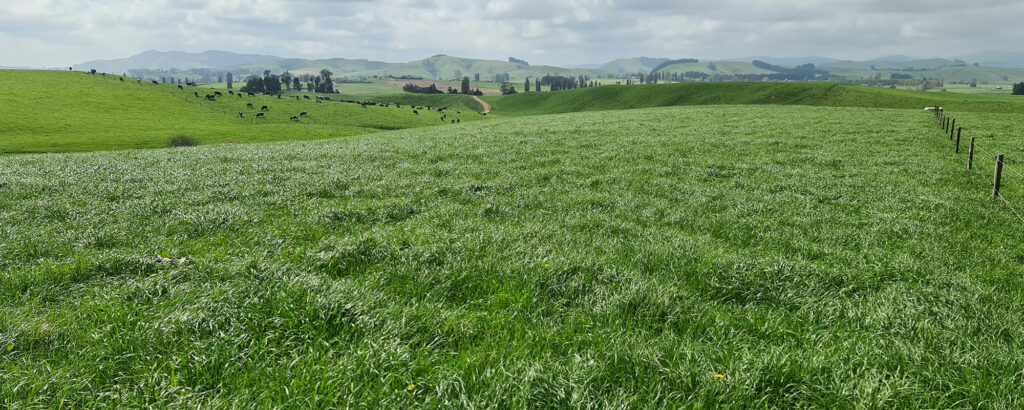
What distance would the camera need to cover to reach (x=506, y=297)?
5949 millimetres

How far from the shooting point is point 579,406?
375 centimetres

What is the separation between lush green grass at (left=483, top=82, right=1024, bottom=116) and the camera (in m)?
94.0

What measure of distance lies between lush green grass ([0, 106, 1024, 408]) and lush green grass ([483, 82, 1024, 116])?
9908 centimetres

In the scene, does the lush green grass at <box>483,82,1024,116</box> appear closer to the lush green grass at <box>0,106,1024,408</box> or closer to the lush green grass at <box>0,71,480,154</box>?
the lush green grass at <box>0,71,480,154</box>

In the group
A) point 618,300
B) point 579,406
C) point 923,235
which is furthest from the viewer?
point 923,235

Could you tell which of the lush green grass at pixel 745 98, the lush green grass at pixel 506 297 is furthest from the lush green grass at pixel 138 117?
the lush green grass at pixel 506 297

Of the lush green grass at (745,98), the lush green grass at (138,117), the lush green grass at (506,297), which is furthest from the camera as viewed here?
the lush green grass at (745,98)

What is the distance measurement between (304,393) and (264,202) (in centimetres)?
930

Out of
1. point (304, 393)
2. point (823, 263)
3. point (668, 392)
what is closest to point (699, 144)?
point (823, 263)

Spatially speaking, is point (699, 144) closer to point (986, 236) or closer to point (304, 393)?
point (986, 236)

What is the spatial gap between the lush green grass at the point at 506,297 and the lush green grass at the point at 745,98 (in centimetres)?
9908

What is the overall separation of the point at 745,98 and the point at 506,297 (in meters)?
145

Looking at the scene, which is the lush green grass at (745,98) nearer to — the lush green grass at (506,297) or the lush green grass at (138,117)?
the lush green grass at (138,117)

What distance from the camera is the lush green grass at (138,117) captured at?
236ft
